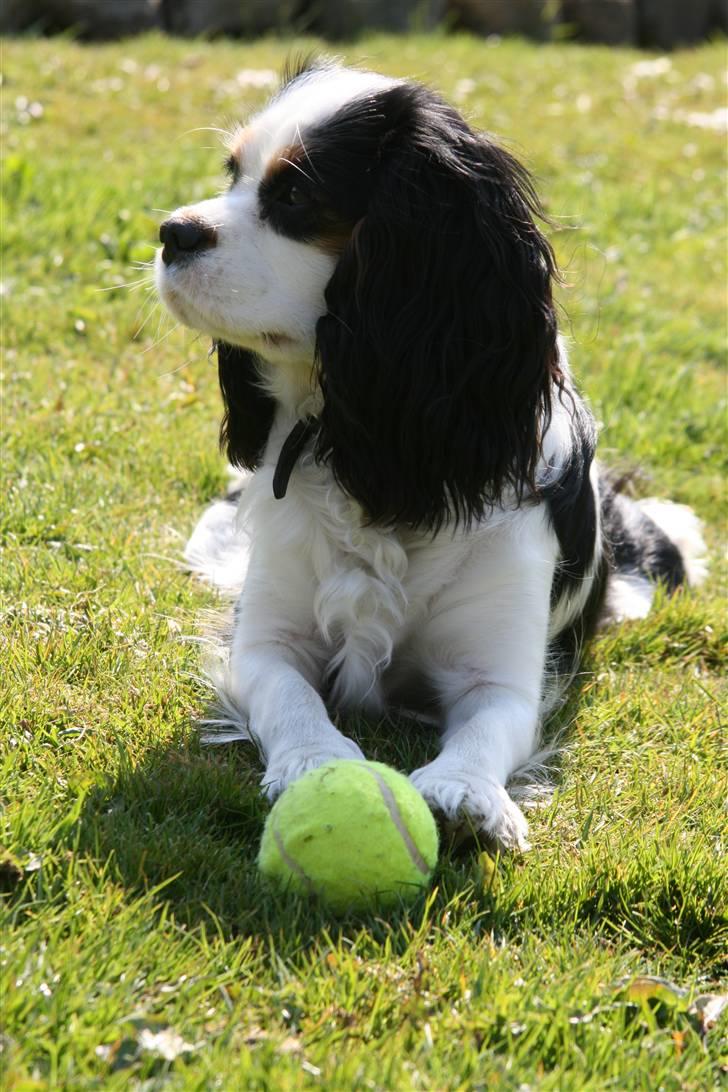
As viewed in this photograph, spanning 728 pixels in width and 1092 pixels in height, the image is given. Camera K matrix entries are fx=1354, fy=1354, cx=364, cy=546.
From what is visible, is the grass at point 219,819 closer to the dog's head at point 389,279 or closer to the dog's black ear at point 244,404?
the dog's black ear at point 244,404

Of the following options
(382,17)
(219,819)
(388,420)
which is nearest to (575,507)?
(388,420)

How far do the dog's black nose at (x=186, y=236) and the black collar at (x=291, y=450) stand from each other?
0.49 m

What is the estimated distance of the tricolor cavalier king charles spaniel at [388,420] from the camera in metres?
2.89

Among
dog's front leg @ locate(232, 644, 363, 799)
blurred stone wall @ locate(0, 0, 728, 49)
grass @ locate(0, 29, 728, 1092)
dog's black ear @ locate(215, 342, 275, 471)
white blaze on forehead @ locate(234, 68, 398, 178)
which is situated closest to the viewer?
grass @ locate(0, 29, 728, 1092)

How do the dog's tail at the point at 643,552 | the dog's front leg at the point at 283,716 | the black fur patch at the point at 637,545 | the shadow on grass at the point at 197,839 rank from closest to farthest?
1. the shadow on grass at the point at 197,839
2. the dog's front leg at the point at 283,716
3. the dog's tail at the point at 643,552
4. the black fur patch at the point at 637,545

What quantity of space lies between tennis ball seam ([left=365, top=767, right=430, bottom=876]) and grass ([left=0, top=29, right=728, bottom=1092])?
9cm

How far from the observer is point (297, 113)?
3.03m

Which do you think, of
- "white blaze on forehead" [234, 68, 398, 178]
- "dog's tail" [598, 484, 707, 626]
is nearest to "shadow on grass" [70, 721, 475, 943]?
"white blaze on forehead" [234, 68, 398, 178]

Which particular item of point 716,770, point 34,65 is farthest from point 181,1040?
point 34,65

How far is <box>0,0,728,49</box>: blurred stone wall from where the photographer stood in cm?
1002

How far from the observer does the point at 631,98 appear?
1069 centimetres

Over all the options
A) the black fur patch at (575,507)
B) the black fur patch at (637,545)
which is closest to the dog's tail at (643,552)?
the black fur patch at (637,545)

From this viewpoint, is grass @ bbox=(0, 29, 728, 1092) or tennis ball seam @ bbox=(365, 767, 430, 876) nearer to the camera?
grass @ bbox=(0, 29, 728, 1092)

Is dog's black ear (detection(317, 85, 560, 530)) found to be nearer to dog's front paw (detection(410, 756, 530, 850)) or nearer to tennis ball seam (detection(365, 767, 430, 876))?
dog's front paw (detection(410, 756, 530, 850))
